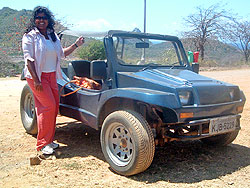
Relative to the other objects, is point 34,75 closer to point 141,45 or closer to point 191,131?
point 141,45

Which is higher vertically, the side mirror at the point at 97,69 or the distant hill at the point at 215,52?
the side mirror at the point at 97,69

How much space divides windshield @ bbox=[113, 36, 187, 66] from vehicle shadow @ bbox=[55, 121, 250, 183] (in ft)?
4.31

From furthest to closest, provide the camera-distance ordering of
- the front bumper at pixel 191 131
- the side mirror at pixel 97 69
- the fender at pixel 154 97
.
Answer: the side mirror at pixel 97 69, the front bumper at pixel 191 131, the fender at pixel 154 97

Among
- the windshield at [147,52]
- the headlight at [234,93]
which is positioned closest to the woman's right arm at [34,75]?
the windshield at [147,52]

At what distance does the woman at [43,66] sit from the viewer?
4.09 meters

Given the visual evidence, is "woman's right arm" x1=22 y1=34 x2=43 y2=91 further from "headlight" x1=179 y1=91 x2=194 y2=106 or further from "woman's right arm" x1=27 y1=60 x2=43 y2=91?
"headlight" x1=179 y1=91 x2=194 y2=106

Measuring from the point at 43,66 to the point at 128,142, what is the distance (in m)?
1.61

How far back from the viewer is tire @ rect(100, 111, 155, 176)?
132 inches

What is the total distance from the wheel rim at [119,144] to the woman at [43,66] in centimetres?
89

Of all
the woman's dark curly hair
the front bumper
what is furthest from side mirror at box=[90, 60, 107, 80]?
the front bumper

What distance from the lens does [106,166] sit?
12.8 ft

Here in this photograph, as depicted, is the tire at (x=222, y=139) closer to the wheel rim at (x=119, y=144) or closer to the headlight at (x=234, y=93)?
the headlight at (x=234, y=93)

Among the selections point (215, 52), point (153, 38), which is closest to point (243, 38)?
point (215, 52)

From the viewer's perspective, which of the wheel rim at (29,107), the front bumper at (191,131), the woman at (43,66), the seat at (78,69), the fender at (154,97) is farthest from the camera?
the wheel rim at (29,107)
